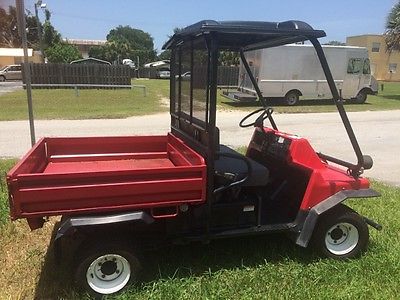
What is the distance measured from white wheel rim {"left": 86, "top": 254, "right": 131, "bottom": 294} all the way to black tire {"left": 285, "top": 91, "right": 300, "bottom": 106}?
1596 centimetres

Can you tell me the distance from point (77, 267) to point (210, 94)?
A: 1.56 meters

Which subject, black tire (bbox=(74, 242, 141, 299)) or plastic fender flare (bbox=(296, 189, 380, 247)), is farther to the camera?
plastic fender flare (bbox=(296, 189, 380, 247))

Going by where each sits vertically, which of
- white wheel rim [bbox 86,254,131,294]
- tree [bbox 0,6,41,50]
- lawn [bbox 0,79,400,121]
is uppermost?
tree [bbox 0,6,41,50]

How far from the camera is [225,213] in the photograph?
3328 mm

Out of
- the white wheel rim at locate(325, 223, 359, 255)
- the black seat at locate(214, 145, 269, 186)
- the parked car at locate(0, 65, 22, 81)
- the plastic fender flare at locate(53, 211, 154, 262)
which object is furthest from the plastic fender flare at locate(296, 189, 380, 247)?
the parked car at locate(0, 65, 22, 81)

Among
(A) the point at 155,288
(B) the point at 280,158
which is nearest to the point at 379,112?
(B) the point at 280,158

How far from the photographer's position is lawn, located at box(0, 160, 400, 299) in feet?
10.0

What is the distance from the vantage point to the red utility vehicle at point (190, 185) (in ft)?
9.21

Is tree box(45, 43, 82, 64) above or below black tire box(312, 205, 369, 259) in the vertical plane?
above

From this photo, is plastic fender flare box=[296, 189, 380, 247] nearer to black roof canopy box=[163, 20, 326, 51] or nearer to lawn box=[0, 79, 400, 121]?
black roof canopy box=[163, 20, 326, 51]

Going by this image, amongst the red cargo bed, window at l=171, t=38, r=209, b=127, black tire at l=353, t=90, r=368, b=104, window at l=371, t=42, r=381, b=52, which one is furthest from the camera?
window at l=371, t=42, r=381, b=52

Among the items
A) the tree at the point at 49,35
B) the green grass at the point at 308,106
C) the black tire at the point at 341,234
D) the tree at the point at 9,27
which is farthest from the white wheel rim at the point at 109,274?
the tree at the point at 49,35

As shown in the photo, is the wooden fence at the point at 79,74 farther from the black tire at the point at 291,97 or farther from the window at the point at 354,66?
the window at the point at 354,66

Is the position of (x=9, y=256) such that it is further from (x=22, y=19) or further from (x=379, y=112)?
(x=379, y=112)
